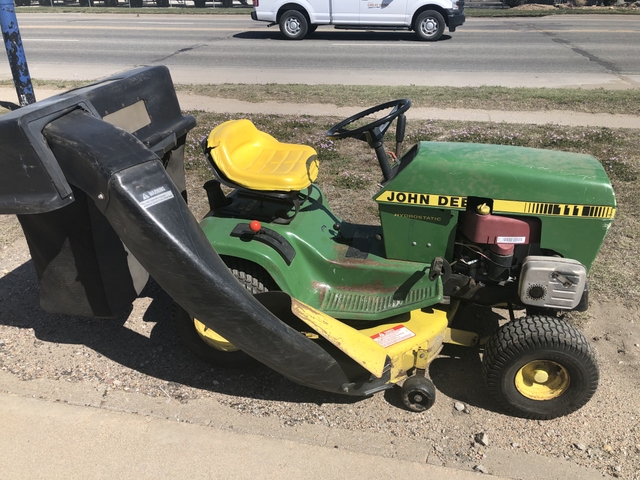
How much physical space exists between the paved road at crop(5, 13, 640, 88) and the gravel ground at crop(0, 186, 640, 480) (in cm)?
731

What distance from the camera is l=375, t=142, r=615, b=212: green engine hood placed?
2.83 meters

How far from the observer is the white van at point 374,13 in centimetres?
1366

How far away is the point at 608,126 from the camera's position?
7.27m

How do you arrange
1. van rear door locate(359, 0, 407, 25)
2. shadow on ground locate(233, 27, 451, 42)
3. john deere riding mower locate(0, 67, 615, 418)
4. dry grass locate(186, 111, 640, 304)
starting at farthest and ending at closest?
shadow on ground locate(233, 27, 451, 42) → van rear door locate(359, 0, 407, 25) → dry grass locate(186, 111, 640, 304) → john deere riding mower locate(0, 67, 615, 418)

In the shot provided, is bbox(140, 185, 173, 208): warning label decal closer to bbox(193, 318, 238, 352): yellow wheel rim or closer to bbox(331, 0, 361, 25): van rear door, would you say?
bbox(193, 318, 238, 352): yellow wheel rim

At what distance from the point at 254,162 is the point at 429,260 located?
120 cm

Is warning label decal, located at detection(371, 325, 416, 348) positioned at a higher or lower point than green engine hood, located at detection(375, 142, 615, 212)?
lower

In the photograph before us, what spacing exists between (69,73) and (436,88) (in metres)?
7.34

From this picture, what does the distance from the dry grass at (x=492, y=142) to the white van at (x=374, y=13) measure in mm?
7358

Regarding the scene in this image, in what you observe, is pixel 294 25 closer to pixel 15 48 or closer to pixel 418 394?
pixel 15 48

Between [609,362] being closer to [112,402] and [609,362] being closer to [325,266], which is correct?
[325,266]

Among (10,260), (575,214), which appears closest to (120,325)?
(10,260)

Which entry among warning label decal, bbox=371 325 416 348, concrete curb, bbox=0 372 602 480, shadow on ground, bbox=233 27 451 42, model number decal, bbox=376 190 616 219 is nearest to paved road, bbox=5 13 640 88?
shadow on ground, bbox=233 27 451 42

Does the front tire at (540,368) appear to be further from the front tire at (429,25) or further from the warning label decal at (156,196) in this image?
the front tire at (429,25)
